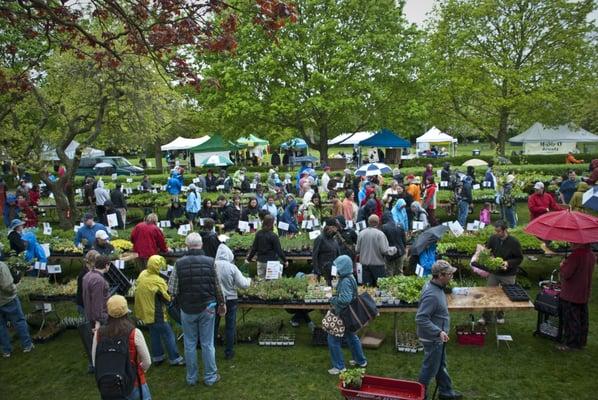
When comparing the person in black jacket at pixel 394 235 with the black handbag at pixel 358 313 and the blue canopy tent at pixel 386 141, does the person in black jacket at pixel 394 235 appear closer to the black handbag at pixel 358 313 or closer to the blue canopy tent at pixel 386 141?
the black handbag at pixel 358 313

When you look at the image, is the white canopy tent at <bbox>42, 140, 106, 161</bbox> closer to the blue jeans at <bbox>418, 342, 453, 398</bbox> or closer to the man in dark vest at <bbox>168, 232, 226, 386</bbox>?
the man in dark vest at <bbox>168, 232, 226, 386</bbox>

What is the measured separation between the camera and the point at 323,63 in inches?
899

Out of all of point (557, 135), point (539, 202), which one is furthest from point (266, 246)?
point (557, 135)

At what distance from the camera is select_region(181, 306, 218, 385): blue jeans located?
20.2 ft

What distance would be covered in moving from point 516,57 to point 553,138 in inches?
324

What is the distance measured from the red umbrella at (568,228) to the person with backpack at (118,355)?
17.9 ft

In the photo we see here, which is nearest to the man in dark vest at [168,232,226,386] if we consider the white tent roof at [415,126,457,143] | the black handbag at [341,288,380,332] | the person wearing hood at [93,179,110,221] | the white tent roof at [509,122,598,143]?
the black handbag at [341,288,380,332]

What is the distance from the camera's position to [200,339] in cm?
620

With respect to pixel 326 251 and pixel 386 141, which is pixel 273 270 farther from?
pixel 386 141

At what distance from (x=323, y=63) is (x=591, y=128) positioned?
117 feet

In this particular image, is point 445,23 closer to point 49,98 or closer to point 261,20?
point 49,98

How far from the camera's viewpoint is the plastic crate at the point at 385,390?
4.76m

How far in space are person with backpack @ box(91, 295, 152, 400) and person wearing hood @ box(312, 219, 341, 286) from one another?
3.87 meters

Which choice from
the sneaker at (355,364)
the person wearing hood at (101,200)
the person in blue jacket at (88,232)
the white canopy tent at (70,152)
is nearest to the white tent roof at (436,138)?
the white canopy tent at (70,152)
